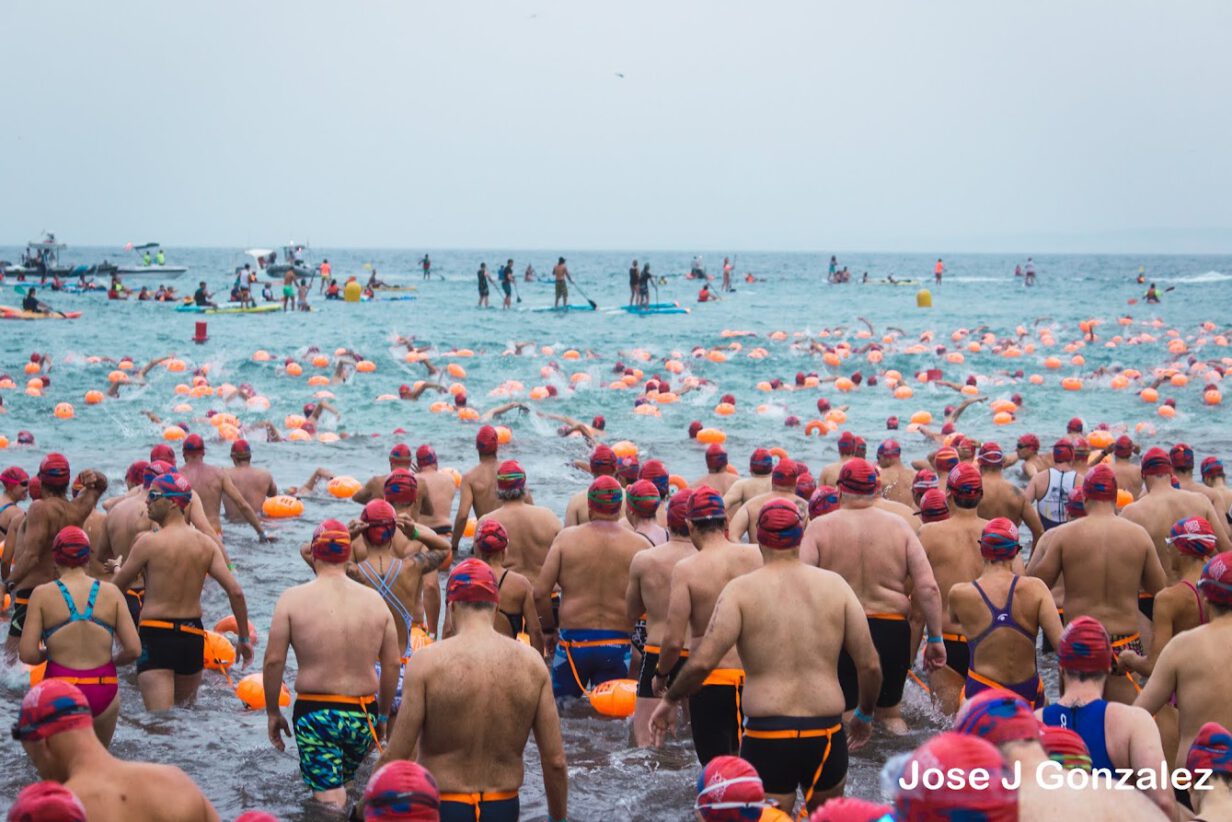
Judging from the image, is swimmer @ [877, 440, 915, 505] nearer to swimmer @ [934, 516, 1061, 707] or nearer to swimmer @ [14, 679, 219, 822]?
swimmer @ [934, 516, 1061, 707]

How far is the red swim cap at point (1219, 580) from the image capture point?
5.13 meters

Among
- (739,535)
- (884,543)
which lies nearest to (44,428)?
(739,535)

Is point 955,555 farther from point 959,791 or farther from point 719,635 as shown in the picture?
point 959,791

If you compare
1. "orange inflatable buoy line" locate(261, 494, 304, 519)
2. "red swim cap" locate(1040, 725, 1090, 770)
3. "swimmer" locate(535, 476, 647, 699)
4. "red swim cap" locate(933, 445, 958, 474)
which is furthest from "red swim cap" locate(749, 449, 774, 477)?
"orange inflatable buoy line" locate(261, 494, 304, 519)

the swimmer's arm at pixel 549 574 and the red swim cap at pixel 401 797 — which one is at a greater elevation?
the red swim cap at pixel 401 797

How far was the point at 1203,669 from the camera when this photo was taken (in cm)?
513

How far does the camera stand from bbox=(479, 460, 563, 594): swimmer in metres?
8.47

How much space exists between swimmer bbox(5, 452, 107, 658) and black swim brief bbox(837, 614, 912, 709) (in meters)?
5.25

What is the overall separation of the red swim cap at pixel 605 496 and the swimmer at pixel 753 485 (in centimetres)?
247

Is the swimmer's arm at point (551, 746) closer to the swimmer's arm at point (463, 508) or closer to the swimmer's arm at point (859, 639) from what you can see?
the swimmer's arm at point (859, 639)

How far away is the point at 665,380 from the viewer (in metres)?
32.8

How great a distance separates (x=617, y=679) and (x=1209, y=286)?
98445 mm

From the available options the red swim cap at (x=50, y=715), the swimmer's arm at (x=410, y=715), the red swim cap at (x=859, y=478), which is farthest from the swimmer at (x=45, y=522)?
the red swim cap at (x=859, y=478)

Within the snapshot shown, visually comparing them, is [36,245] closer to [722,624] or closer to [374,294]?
[374,294]
